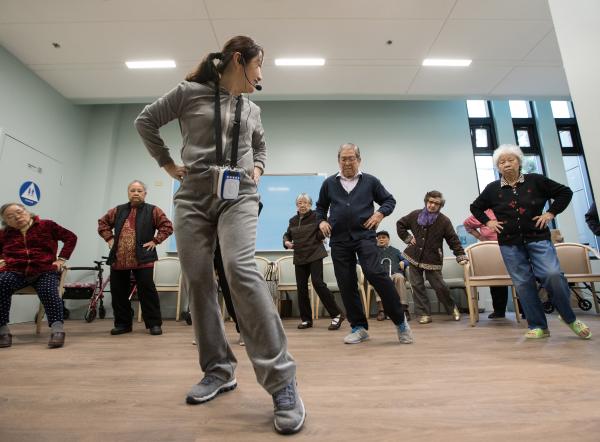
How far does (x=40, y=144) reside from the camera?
444cm

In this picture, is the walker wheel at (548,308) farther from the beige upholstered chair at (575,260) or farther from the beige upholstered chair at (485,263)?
the beige upholstered chair at (485,263)

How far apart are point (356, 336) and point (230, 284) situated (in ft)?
4.90

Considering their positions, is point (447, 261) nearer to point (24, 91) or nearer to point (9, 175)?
point (9, 175)

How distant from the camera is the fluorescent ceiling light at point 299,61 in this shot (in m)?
4.29

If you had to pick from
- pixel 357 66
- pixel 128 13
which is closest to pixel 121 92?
pixel 128 13

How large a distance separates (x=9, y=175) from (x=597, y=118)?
5.37 m

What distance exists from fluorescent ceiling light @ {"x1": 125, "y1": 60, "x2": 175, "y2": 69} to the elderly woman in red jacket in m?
2.56

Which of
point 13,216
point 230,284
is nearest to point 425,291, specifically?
point 230,284

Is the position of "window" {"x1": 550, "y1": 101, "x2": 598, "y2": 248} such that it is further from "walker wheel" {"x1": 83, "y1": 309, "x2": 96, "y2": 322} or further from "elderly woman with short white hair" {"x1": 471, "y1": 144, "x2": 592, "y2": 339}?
"walker wheel" {"x1": 83, "y1": 309, "x2": 96, "y2": 322}

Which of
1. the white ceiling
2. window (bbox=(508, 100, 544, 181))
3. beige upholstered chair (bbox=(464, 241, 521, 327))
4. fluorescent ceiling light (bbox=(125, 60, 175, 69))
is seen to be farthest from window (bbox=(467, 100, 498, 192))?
fluorescent ceiling light (bbox=(125, 60, 175, 69))

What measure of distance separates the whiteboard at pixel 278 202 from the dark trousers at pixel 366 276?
3.05 meters

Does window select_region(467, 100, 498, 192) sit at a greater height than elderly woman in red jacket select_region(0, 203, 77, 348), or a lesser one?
greater

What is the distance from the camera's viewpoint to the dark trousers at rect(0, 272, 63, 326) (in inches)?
95.4

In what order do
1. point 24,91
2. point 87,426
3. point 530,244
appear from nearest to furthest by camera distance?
point 87,426, point 530,244, point 24,91
